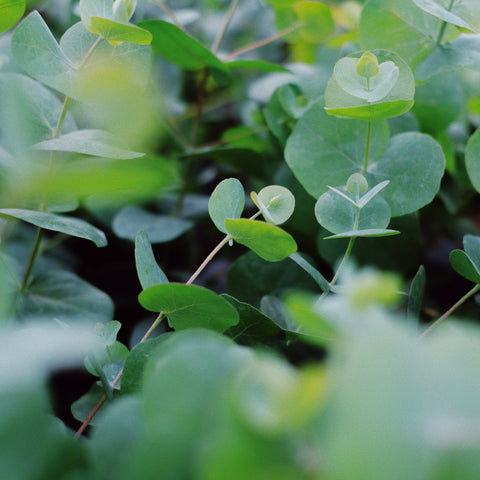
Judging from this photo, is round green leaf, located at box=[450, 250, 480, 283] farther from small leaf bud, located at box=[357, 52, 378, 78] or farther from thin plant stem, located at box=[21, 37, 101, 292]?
thin plant stem, located at box=[21, 37, 101, 292]

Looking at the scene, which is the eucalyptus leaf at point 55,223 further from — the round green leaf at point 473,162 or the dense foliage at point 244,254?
the round green leaf at point 473,162

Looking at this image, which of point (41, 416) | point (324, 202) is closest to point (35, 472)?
point (41, 416)

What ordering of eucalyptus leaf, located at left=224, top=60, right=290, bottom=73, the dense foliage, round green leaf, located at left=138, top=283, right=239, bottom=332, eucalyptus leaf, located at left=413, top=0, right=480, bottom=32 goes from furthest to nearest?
eucalyptus leaf, located at left=224, top=60, right=290, bottom=73 → eucalyptus leaf, located at left=413, top=0, right=480, bottom=32 → round green leaf, located at left=138, top=283, right=239, bottom=332 → the dense foliage

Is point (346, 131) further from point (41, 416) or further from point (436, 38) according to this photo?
point (41, 416)

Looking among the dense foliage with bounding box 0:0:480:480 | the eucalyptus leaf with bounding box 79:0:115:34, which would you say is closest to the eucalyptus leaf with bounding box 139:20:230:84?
the dense foliage with bounding box 0:0:480:480

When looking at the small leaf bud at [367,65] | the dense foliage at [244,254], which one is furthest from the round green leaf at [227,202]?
the small leaf bud at [367,65]


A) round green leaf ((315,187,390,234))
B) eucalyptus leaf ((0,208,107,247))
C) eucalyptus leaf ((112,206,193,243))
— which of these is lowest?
eucalyptus leaf ((112,206,193,243))

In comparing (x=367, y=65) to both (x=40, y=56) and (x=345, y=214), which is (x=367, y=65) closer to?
(x=345, y=214)
